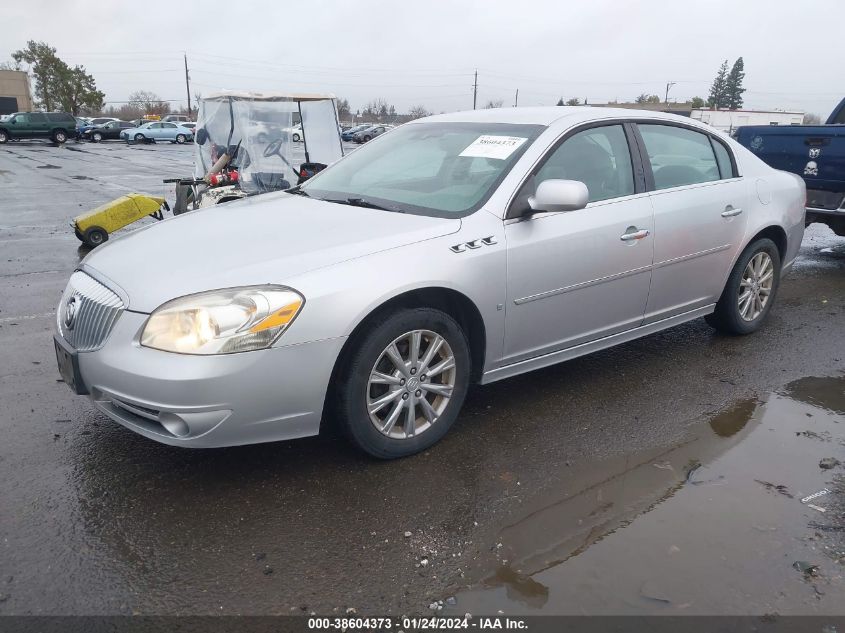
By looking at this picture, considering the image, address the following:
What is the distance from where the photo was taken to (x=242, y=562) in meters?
2.54

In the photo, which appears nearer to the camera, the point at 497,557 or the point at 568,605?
the point at 568,605

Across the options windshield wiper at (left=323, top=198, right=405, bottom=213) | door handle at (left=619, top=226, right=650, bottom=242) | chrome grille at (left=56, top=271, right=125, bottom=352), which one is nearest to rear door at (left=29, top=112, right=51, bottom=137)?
windshield wiper at (left=323, top=198, right=405, bottom=213)

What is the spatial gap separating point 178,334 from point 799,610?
252 cm

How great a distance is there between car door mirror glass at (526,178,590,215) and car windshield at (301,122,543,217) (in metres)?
0.28

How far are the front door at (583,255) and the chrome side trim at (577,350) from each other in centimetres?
4

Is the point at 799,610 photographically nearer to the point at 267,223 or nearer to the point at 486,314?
→ the point at 486,314

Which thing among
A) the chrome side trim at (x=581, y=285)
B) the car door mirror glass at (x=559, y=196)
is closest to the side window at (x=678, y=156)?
the chrome side trim at (x=581, y=285)

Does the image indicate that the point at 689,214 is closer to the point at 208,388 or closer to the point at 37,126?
the point at 208,388

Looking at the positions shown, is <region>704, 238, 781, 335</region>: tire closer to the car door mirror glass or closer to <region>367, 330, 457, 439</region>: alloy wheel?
the car door mirror glass

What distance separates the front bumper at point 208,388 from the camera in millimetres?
2695

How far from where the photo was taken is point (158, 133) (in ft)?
136

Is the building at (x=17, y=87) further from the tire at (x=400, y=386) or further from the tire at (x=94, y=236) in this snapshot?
the tire at (x=400, y=386)

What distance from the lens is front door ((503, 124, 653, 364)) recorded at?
3.54 m

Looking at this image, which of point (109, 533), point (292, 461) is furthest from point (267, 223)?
point (109, 533)
